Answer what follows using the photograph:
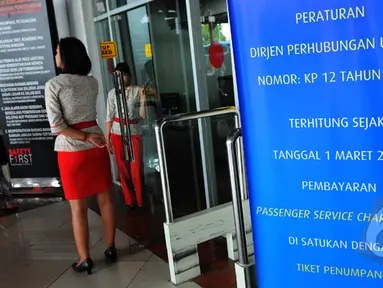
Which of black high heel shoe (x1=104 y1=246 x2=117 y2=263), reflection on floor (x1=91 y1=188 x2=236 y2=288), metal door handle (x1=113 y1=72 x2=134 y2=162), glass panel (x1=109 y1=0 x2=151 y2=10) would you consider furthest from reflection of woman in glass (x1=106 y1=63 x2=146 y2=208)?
black high heel shoe (x1=104 y1=246 x2=117 y2=263)

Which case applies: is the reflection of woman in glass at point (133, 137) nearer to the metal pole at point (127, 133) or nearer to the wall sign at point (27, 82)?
the metal pole at point (127, 133)

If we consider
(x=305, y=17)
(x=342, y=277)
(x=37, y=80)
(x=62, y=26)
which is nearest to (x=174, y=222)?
(x=342, y=277)

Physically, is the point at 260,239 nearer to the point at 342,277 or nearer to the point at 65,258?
the point at 342,277

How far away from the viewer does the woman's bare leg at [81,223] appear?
9.80 feet

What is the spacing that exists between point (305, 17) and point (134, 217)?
3220mm

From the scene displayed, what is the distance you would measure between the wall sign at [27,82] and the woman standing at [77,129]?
212 cm

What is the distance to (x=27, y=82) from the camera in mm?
4926

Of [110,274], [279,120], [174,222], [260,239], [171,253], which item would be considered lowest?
[110,274]

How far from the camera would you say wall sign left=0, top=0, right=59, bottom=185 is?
190 inches

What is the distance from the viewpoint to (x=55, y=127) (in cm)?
277

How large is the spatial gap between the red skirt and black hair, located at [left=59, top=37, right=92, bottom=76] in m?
0.55

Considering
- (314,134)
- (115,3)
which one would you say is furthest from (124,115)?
(314,134)

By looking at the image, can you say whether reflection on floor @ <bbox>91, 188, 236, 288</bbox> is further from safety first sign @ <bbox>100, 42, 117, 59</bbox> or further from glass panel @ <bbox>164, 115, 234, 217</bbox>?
safety first sign @ <bbox>100, 42, 117, 59</bbox>

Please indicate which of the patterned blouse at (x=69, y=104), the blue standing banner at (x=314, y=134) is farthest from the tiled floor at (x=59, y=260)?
the blue standing banner at (x=314, y=134)
